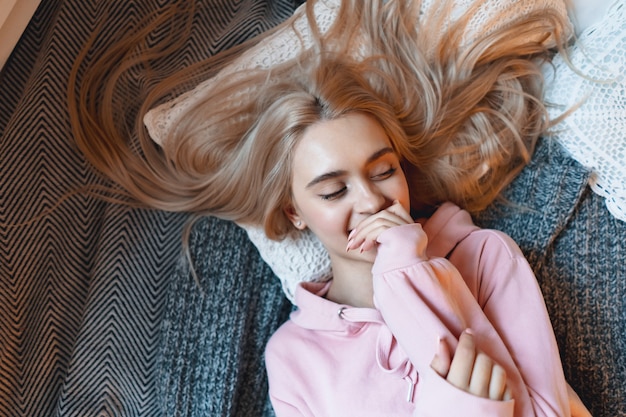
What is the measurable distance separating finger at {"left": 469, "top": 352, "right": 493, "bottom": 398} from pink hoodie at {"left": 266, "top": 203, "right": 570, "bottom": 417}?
0.06 feet

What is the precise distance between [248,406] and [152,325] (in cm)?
29

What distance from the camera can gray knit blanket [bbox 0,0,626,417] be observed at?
1.47 m

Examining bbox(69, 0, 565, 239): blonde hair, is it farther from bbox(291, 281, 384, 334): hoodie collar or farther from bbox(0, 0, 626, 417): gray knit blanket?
bbox(291, 281, 384, 334): hoodie collar

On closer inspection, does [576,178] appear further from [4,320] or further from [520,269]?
[4,320]

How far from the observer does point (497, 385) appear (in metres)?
1.20

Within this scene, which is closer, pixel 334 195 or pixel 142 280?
pixel 334 195

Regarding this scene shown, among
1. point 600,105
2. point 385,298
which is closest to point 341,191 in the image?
point 385,298

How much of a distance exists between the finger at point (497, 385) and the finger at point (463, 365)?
41 mm

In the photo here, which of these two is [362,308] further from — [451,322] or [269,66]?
[269,66]

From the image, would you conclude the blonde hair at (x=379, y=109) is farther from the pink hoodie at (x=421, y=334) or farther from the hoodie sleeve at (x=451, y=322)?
the hoodie sleeve at (x=451, y=322)

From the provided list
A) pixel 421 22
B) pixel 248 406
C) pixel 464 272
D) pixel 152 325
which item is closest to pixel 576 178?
pixel 464 272

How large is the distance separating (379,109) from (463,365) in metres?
0.54

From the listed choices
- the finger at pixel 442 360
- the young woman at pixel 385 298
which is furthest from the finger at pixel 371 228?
the finger at pixel 442 360

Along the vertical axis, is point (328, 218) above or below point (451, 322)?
→ above
